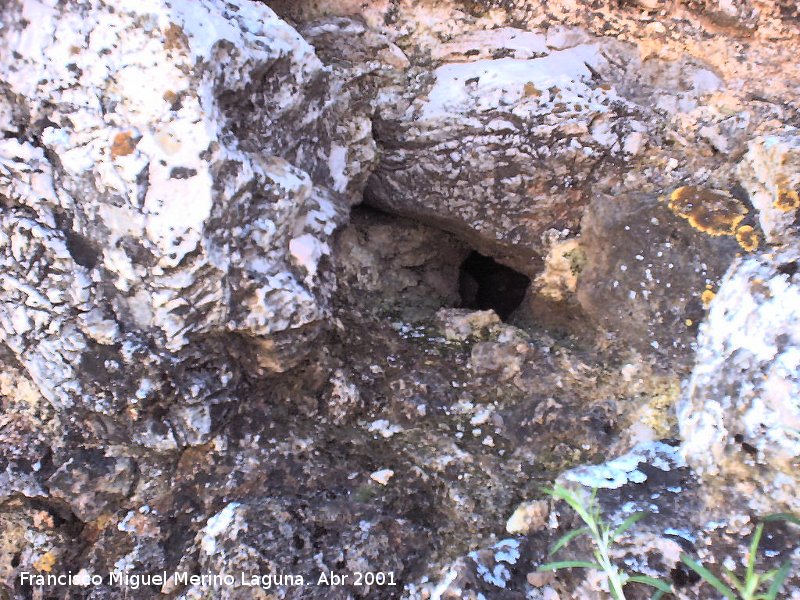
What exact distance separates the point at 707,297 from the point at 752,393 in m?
0.36

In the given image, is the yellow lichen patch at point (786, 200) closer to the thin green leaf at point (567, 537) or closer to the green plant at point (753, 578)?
the green plant at point (753, 578)

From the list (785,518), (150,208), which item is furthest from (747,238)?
(150,208)

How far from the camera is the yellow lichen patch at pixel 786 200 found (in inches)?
43.3

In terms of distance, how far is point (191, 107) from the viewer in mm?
1030

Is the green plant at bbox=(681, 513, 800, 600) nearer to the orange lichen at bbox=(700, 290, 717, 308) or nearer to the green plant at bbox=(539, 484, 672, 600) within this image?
the green plant at bbox=(539, 484, 672, 600)

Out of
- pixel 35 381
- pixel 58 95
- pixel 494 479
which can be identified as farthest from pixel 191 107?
pixel 494 479

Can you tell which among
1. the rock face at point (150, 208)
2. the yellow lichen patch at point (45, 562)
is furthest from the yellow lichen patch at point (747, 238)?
the yellow lichen patch at point (45, 562)

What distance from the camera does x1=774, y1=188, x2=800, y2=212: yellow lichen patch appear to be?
1101 millimetres

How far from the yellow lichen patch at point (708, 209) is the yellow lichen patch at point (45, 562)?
1419 millimetres

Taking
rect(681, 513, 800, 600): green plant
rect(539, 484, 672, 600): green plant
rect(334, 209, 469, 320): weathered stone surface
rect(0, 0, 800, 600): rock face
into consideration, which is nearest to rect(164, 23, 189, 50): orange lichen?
rect(0, 0, 800, 600): rock face

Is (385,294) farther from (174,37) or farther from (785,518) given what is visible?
(785,518)

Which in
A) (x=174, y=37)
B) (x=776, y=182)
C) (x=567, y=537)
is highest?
(x=174, y=37)

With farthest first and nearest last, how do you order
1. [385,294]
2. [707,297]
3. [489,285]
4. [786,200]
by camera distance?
1. [489,285]
2. [385,294]
3. [707,297]
4. [786,200]

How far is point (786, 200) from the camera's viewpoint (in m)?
1.12
